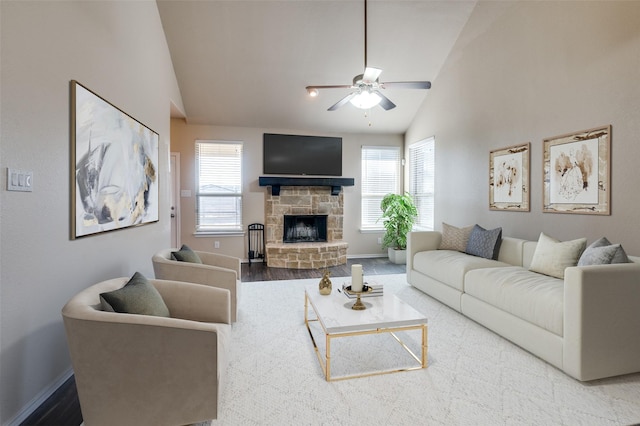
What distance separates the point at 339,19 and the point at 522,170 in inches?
119

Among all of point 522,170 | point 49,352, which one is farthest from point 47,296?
point 522,170

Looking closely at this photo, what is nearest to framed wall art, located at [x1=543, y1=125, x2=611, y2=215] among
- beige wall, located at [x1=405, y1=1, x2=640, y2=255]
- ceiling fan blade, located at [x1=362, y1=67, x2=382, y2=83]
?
beige wall, located at [x1=405, y1=1, x2=640, y2=255]

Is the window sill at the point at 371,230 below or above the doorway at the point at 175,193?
below

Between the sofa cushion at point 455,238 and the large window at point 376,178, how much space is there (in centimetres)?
237

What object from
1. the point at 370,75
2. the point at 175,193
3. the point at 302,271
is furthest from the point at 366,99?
the point at 175,193

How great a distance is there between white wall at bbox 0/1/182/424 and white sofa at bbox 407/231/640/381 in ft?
10.7

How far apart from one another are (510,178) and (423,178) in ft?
7.16

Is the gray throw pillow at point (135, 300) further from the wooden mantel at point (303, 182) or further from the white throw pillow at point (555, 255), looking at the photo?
the wooden mantel at point (303, 182)

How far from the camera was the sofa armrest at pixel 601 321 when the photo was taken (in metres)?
2.03

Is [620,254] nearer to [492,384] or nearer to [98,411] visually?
[492,384]

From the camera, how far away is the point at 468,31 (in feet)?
14.7

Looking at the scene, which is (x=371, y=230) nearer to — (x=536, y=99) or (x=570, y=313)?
(x=536, y=99)

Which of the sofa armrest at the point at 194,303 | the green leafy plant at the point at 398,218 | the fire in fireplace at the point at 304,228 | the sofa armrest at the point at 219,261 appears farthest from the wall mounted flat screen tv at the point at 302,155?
the sofa armrest at the point at 194,303

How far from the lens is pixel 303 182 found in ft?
19.6
